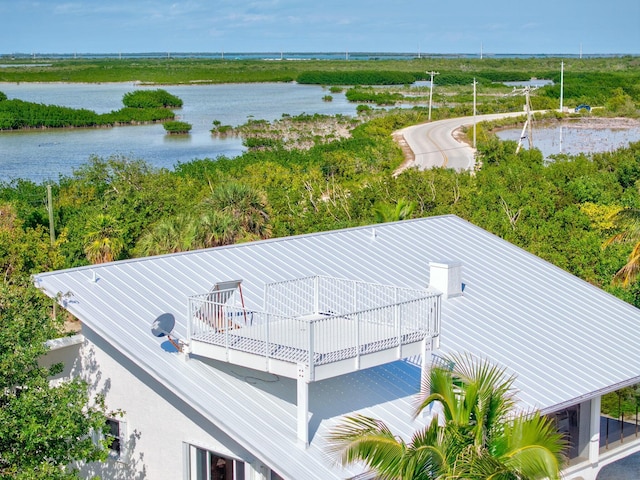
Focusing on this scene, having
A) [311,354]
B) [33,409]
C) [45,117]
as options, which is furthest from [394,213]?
[45,117]

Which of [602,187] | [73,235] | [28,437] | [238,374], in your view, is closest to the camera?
[28,437]

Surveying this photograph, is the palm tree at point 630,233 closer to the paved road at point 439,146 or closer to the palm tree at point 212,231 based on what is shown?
the palm tree at point 212,231

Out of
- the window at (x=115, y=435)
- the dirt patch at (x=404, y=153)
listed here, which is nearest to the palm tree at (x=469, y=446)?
the window at (x=115, y=435)

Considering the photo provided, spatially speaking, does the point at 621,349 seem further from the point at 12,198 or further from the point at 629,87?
the point at 629,87

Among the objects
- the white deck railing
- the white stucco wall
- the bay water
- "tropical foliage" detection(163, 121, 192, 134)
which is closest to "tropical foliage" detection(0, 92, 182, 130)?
the bay water

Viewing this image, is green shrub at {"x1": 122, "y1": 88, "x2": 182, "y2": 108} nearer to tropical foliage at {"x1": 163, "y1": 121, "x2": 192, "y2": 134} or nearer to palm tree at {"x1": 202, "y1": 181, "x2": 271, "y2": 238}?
tropical foliage at {"x1": 163, "y1": 121, "x2": 192, "y2": 134}

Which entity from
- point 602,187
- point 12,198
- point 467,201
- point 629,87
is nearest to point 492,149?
point 602,187
